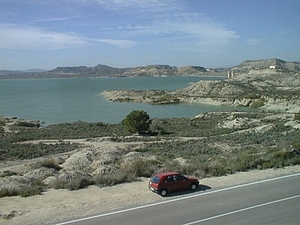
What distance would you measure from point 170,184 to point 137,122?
101 ft

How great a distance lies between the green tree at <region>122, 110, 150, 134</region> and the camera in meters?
43.7

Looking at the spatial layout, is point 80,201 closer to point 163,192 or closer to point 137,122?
point 163,192

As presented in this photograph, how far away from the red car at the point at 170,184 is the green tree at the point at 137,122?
3024 cm

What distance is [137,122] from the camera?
43562 mm

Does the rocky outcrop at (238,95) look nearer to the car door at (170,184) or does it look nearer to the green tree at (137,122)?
the green tree at (137,122)

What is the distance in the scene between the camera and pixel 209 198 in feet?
40.5

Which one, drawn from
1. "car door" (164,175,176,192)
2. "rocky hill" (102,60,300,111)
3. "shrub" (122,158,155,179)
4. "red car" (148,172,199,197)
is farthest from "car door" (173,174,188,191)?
"rocky hill" (102,60,300,111)

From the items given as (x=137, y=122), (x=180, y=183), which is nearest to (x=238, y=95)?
(x=137, y=122)

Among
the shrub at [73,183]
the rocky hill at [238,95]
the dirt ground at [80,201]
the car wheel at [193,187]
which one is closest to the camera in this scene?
the dirt ground at [80,201]

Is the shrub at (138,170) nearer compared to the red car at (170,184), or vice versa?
the red car at (170,184)

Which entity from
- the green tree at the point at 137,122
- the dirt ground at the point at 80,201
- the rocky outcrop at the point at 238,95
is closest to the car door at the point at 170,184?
the dirt ground at the point at 80,201

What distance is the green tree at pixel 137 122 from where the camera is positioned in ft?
143

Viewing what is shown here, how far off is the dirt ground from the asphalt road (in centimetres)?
64

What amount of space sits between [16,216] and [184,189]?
20.3ft
